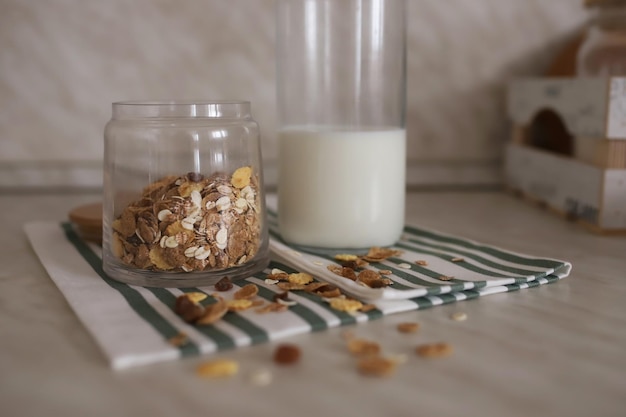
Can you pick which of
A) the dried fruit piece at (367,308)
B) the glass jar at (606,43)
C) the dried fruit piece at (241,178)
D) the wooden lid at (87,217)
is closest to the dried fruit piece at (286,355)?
the dried fruit piece at (367,308)

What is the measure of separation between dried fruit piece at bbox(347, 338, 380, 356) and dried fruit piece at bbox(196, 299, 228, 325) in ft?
0.37

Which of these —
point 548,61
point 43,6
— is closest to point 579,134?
point 548,61

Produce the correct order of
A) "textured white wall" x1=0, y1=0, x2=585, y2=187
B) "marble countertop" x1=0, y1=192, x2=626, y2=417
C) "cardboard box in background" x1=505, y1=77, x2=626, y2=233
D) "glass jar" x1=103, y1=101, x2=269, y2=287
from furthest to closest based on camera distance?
"textured white wall" x1=0, y1=0, x2=585, y2=187 < "cardboard box in background" x1=505, y1=77, x2=626, y2=233 < "glass jar" x1=103, y1=101, x2=269, y2=287 < "marble countertop" x1=0, y1=192, x2=626, y2=417

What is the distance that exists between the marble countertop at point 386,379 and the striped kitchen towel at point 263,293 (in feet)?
0.04

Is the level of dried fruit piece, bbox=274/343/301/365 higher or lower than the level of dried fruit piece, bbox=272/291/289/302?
lower

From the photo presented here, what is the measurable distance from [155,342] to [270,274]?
21cm

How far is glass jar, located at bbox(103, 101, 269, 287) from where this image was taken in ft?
2.02

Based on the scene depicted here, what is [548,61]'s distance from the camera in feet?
4.31

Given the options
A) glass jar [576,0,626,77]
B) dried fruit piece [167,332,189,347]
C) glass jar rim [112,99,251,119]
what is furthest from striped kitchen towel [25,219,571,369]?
glass jar [576,0,626,77]

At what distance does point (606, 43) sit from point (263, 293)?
2.43ft

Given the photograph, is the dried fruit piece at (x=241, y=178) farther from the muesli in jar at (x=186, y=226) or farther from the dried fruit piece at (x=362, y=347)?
the dried fruit piece at (x=362, y=347)

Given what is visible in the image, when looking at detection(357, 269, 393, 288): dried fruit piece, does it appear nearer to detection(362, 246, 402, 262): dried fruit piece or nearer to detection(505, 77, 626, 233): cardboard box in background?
detection(362, 246, 402, 262): dried fruit piece

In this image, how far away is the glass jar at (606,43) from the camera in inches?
39.3

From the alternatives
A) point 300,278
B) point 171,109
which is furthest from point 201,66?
point 300,278
